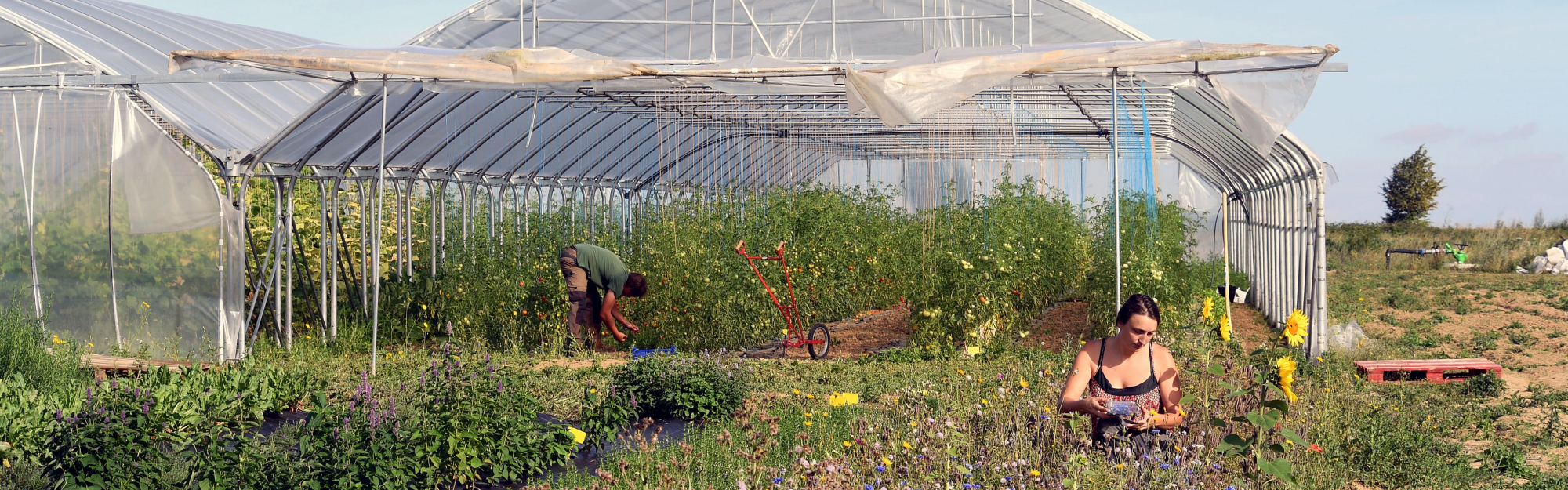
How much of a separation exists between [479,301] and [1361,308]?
9.76 m

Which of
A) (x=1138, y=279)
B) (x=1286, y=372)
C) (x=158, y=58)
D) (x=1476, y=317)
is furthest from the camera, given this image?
(x=1476, y=317)

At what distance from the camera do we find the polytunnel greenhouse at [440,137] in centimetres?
703

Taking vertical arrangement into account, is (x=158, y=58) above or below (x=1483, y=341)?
above

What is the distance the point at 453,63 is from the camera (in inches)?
278

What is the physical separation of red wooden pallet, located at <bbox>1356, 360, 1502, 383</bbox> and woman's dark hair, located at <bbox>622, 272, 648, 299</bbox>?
5206 mm

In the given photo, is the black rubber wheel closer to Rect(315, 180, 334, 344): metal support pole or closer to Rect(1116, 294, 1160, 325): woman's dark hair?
Rect(315, 180, 334, 344): metal support pole

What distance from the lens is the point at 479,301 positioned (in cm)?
915

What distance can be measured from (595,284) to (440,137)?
8.27 feet

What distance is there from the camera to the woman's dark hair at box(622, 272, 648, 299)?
8.76 meters

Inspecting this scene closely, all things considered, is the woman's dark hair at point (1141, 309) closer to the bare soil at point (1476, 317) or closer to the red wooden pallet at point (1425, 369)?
the red wooden pallet at point (1425, 369)

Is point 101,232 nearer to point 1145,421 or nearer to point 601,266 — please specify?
point 601,266

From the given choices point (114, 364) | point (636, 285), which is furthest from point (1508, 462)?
point (114, 364)

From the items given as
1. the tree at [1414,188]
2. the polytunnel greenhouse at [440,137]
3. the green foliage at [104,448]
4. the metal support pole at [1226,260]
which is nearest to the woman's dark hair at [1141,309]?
the metal support pole at [1226,260]

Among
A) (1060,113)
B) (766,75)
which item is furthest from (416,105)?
(1060,113)
